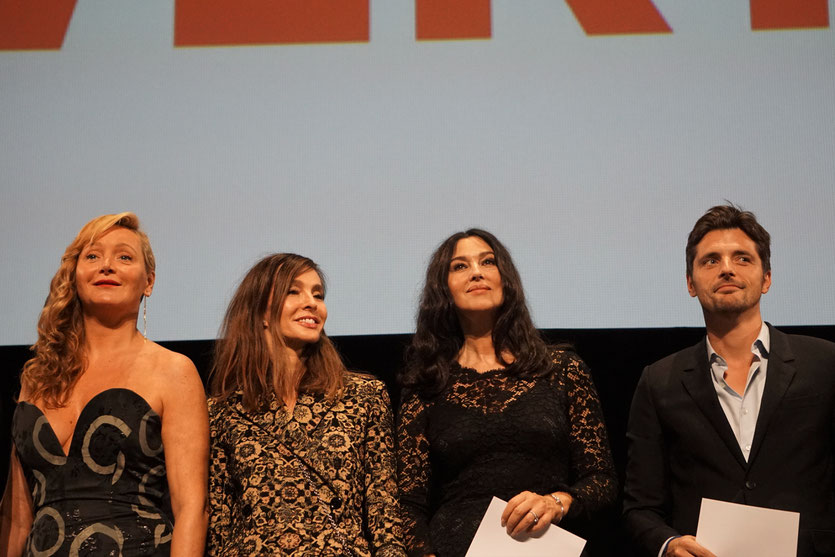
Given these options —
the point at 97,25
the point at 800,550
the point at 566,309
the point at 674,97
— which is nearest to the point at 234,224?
the point at 97,25

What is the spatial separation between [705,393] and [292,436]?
1254 millimetres

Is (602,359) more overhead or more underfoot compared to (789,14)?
more underfoot

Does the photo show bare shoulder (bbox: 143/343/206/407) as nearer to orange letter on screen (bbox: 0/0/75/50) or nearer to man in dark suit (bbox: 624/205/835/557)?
man in dark suit (bbox: 624/205/835/557)

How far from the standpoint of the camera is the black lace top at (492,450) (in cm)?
277

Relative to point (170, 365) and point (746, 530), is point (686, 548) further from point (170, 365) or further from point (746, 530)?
point (170, 365)

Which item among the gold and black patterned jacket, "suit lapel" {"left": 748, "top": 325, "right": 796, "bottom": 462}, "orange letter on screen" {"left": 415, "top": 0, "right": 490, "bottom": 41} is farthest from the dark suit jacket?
"orange letter on screen" {"left": 415, "top": 0, "right": 490, "bottom": 41}

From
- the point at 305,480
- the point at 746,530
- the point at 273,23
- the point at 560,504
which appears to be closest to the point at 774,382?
the point at 746,530

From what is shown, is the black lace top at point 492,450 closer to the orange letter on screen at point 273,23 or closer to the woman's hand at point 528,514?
the woman's hand at point 528,514

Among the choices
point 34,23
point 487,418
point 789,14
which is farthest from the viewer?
point 34,23

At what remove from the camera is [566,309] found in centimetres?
360

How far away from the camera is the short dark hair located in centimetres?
292

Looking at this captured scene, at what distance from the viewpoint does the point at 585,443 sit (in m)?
2.87

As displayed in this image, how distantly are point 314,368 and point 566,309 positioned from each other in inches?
44.5

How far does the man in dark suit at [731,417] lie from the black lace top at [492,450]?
165 mm
